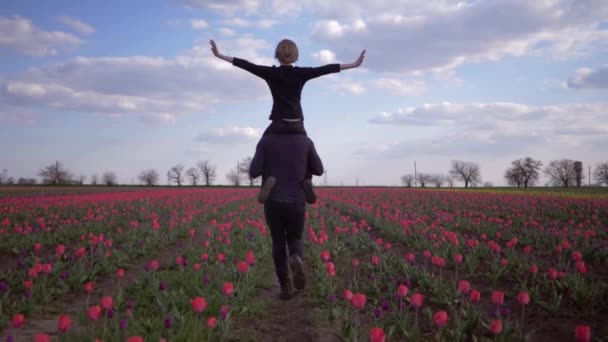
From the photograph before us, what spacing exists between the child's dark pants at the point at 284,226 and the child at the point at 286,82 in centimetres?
24

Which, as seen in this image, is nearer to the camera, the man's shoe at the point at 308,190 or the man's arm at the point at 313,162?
the man's shoe at the point at 308,190

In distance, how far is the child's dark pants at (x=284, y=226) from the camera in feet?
14.5

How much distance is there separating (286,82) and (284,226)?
171 cm

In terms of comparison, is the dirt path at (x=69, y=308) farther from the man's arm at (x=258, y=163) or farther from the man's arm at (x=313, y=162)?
the man's arm at (x=313, y=162)

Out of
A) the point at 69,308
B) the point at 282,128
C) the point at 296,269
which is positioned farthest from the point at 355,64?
the point at 69,308

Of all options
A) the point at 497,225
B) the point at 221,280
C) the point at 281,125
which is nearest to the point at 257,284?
the point at 221,280

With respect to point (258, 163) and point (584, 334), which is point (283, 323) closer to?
point (258, 163)

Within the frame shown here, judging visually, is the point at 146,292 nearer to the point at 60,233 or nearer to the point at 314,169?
the point at 314,169

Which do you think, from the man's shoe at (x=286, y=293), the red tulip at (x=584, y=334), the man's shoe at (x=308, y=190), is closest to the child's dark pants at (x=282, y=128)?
the man's shoe at (x=308, y=190)

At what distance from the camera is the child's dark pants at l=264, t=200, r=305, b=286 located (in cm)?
443

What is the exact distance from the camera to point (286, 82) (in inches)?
184

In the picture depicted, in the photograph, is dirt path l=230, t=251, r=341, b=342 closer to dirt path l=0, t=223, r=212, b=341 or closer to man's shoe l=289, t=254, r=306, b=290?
man's shoe l=289, t=254, r=306, b=290

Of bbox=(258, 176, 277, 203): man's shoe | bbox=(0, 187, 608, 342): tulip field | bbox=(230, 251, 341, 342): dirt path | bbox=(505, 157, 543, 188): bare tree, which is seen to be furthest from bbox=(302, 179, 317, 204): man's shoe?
bbox=(505, 157, 543, 188): bare tree

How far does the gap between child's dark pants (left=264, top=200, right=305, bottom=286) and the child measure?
0.24 meters
